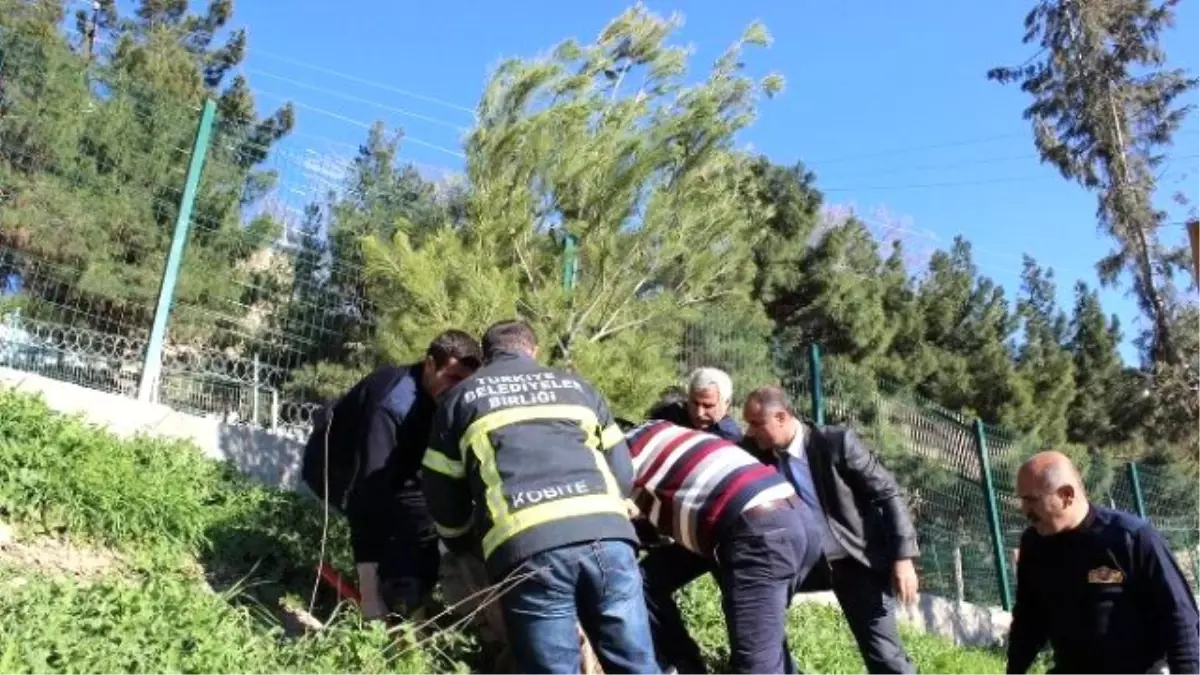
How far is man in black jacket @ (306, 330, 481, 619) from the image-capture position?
13.7ft

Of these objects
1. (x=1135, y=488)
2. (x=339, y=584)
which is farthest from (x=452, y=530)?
(x=1135, y=488)

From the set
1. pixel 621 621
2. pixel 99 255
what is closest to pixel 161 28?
pixel 99 255

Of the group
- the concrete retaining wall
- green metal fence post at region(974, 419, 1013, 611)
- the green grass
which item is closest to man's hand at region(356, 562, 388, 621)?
the green grass

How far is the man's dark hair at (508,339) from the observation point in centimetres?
357

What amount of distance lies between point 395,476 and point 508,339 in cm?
98

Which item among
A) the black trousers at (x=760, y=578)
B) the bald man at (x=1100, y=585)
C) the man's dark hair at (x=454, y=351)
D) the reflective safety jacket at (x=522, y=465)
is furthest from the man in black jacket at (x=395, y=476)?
the bald man at (x=1100, y=585)

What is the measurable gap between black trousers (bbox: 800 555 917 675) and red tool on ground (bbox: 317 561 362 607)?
190cm

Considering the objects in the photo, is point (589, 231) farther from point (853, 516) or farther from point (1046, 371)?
point (1046, 371)

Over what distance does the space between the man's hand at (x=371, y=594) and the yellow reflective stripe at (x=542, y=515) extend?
3.51 feet

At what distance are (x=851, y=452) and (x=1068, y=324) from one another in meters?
21.0

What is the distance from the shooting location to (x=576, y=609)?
3.27 meters

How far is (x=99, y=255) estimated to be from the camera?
607cm

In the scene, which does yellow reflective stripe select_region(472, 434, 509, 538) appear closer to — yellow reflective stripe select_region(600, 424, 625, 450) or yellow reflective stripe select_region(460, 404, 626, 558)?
yellow reflective stripe select_region(460, 404, 626, 558)

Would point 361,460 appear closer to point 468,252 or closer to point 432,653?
point 432,653
